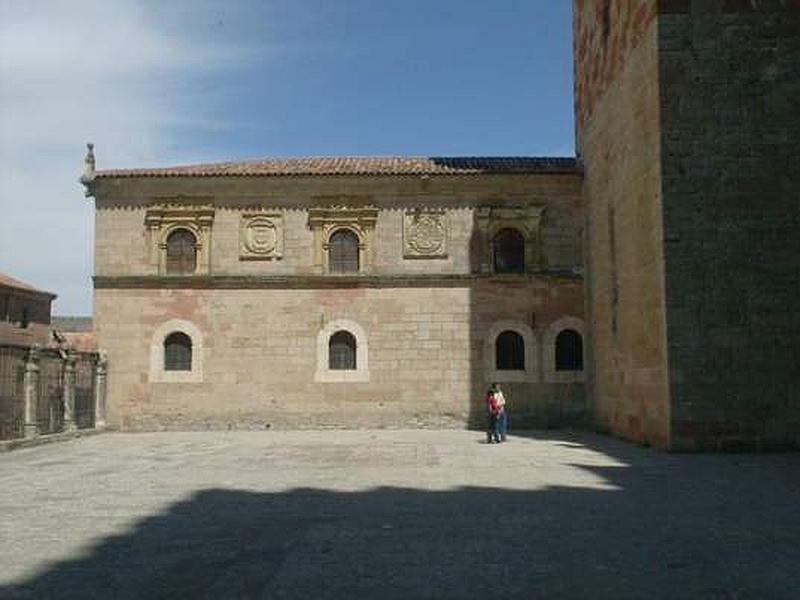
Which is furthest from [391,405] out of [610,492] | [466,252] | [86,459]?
[610,492]

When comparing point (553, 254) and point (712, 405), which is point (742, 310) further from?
point (553, 254)

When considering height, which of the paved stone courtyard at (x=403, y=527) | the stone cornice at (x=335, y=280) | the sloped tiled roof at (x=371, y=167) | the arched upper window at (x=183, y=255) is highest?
the sloped tiled roof at (x=371, y=167)

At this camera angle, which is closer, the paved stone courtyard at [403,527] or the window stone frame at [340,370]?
the paved stone courtyard at [403,527]

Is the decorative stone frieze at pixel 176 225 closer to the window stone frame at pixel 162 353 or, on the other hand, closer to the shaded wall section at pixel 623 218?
the window stone frame at pixel 162 353

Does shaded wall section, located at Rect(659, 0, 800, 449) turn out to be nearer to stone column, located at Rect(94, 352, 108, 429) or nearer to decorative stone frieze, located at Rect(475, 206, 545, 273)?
decorative stone frieze, located at Rect(475, 206, 545, 273)

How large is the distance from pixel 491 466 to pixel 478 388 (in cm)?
837

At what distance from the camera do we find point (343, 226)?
20.8 metres

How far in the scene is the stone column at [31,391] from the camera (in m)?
16.0

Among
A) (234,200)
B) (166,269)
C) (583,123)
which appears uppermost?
(583,123)

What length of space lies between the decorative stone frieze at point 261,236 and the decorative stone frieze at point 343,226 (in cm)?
83

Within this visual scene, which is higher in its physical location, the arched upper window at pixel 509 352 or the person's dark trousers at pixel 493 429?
the arched upper window at pixel 509 352

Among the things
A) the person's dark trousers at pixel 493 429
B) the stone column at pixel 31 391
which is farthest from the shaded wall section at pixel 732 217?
the stone column at pixel 31 391

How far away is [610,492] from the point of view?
30.7 feet

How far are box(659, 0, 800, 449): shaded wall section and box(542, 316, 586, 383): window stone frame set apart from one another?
666 cm
